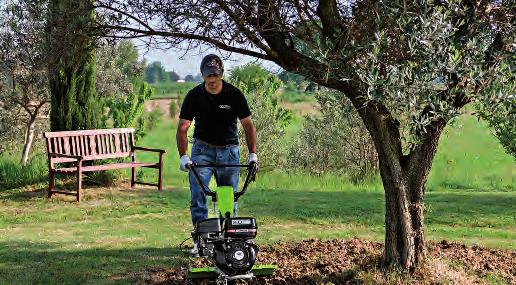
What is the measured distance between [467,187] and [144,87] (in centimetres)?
812

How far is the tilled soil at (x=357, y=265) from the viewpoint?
683 cm

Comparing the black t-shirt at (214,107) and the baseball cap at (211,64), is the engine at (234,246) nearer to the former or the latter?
the baseball cap at (211,64)

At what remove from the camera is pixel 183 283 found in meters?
6.85

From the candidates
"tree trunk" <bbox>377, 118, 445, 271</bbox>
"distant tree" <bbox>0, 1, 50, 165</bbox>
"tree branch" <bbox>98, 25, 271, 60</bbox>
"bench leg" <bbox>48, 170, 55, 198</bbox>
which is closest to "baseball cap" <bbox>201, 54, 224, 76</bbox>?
"tree branch" <bbox>98, 25, 271, 60</bbox>

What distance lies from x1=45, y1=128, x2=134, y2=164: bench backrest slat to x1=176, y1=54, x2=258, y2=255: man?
6.56 metres

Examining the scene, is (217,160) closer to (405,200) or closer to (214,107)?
(214,107)

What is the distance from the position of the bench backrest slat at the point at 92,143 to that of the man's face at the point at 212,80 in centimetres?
710

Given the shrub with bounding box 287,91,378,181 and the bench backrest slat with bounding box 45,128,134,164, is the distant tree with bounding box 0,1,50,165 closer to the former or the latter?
the bench backrest slat with bounding box 45,128,134,164

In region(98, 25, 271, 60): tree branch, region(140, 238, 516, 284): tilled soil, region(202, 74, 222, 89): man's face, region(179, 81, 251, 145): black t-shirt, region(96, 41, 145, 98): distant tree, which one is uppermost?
region(96, 41, 145, 98): distant tree

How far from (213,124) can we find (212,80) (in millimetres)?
630

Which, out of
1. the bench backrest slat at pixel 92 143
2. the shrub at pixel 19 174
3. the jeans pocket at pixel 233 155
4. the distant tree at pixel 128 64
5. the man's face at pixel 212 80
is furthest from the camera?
the distant tree at pixel 128 64

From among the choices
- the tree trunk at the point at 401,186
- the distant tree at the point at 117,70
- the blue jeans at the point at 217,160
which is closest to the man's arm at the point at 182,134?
the blue jeans at the point at 217,160

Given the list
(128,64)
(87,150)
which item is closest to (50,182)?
(87,150)

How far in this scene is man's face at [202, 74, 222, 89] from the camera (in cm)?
647
